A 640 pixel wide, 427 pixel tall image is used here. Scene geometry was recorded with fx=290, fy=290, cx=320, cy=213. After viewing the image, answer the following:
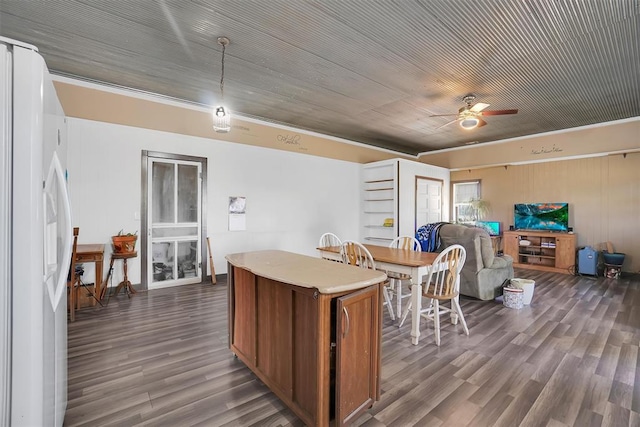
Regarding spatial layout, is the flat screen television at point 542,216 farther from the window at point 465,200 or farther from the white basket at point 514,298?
the white basket at point 514,298

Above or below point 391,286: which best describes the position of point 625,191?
above

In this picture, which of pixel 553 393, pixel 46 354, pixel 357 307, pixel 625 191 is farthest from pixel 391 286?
pixel 625 191

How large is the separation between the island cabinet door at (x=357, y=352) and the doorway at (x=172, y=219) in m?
4.06

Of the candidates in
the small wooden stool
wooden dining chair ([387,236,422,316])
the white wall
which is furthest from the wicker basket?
wooden dining chair ([387,236,422,316])

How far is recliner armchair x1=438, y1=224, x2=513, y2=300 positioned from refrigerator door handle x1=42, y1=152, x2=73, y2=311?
4.30m

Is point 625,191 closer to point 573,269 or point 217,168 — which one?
point 573,269

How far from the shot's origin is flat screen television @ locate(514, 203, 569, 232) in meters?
6.42

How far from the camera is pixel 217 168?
5.22 metres

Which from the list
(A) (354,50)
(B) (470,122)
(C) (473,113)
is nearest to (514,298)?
(B) (470,122)

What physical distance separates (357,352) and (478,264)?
3.10 meters

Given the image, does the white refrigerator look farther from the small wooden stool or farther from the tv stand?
the tv stand

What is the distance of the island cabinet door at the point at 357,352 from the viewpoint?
1614mm

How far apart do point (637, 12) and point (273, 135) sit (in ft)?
16.7

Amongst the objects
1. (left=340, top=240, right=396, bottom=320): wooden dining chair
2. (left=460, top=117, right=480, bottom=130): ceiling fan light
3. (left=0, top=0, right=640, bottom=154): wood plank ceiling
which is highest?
(left=0, top=0, right=640, bottom=154): wood plank ceiling
